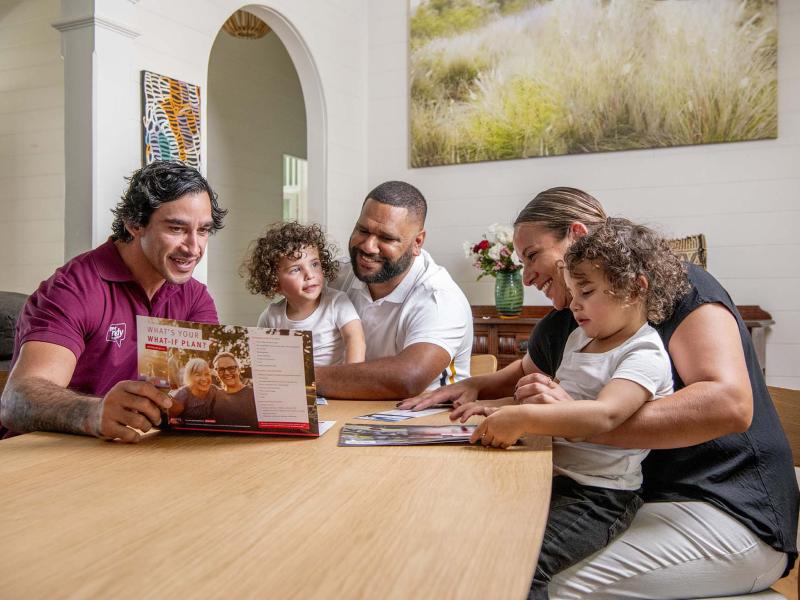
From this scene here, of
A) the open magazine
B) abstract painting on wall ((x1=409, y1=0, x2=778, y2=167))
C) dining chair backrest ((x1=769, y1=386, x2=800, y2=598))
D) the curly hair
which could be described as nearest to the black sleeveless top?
dining chair backrest ((x1=769, y1=386, x2=800, y2=598))

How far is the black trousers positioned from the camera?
1.38 metres

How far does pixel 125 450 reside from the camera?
4.56 feet

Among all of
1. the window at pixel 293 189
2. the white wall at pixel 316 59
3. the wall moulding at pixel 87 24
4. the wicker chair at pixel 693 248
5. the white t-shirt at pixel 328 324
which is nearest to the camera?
the white t-shirt at pixel 328 324

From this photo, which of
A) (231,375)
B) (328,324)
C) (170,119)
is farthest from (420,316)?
(170,119)

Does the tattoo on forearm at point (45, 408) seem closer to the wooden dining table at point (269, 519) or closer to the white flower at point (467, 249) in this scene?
the wooden dining table at point (269, 519)

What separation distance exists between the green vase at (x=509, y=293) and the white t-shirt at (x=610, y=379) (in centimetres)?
271

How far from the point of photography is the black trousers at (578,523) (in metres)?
1.38

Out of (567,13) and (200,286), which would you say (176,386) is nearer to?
(200,286)

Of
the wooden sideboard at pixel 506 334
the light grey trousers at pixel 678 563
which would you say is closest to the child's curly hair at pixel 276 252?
the light grey trousers at pixel 678 563

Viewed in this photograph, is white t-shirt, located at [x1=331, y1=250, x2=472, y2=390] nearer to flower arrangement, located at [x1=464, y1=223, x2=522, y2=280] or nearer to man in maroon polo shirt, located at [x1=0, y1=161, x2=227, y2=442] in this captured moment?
man in maroon polo shirt, located at [x1=0, y1=161, x2=227, y2=442]

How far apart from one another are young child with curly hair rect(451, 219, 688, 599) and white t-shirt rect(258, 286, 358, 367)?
883 mm

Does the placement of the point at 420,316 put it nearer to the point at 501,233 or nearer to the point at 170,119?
the point at 170,119

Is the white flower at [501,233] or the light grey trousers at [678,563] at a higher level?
the white flower at [501,233]

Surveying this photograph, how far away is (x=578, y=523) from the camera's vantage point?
1433 mm
